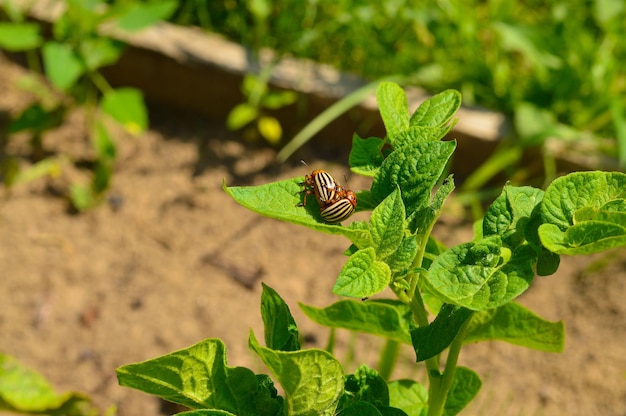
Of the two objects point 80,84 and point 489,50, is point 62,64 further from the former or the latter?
point 489,50

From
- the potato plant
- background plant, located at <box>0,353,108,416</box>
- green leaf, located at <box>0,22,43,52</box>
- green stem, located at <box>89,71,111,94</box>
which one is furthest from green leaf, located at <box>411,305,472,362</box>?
green stem, located at <box>89,71,111,94</box>

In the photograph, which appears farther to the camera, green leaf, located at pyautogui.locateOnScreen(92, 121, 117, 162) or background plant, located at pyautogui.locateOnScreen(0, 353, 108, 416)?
green leaf, located at pyautogui.locateOnScreen(92, 121, 117, 162)

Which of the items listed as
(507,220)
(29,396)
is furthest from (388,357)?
(29,396)

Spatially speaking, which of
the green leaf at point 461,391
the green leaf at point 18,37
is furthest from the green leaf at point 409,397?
the green leaf at point 18,37

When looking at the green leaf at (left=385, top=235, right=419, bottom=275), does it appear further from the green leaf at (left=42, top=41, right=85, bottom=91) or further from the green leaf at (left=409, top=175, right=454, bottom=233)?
the green leaf at (left=42, top=41, right=85, bottom=91)

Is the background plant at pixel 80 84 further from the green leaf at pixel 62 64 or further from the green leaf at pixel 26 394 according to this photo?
the green leaf at pixel 26 394

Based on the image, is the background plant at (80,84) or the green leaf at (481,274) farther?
the background plant at (80,84)

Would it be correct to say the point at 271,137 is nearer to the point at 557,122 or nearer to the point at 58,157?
the point at 58,157
